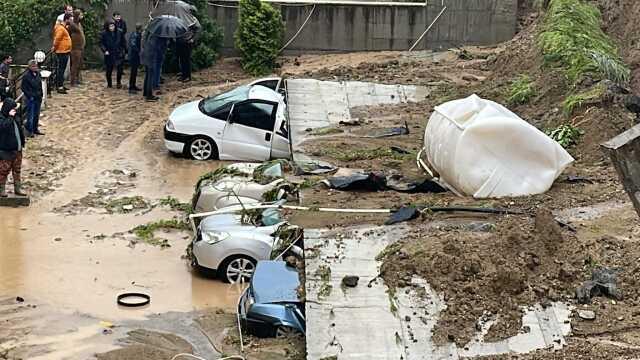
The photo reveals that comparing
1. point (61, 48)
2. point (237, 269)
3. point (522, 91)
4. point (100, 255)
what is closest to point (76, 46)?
point (61, 48)

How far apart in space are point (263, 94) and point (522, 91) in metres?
5.03

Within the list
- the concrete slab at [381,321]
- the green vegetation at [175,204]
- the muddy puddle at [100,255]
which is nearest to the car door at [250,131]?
the muddy puddle at [100,255]

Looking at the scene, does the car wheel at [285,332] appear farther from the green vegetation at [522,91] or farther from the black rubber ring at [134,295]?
the green vegetation at [522,91]

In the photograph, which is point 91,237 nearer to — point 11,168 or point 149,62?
point 11,168

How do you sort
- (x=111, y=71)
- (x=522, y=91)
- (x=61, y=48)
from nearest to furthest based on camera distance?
(x=522, y=91) < (x=61, y=48) < (x=111, y=71)

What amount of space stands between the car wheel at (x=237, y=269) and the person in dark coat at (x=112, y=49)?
12.3 meters

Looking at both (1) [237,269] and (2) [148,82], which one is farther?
(2) [148,82]

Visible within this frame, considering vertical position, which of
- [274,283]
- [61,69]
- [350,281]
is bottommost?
[61,69]

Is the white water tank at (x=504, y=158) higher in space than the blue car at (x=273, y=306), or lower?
higher

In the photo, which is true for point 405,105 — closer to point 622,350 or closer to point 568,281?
point 568,281

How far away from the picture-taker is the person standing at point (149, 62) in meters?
25.1

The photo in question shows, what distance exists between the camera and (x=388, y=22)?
27891 millimetres

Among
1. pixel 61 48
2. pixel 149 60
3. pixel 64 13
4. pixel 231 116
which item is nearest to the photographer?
pixel 231 116

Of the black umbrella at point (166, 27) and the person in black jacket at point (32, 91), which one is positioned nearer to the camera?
the person in black jacket at point (32, 91)
